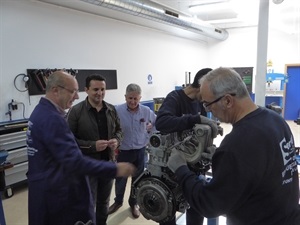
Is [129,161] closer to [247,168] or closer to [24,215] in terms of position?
[24,215]

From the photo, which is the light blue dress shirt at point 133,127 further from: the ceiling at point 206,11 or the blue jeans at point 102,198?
the ceiling at point 206,11

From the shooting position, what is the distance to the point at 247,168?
2.86ft

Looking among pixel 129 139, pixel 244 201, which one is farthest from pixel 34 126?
pixel 129 139

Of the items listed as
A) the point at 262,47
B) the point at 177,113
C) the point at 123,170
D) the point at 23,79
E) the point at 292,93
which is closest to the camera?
the point at 123,170

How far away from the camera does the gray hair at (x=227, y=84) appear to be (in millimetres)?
996

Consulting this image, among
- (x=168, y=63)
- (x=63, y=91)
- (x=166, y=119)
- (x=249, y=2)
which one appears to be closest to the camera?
(x=63, y=91)

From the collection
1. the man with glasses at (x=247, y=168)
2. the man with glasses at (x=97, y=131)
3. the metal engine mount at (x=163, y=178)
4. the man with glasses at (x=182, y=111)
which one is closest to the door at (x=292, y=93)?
the man with glasses at (x=182, y=111)

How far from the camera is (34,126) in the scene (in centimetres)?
127

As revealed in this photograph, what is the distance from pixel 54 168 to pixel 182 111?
97 cm

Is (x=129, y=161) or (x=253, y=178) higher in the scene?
(x=253, y=178)

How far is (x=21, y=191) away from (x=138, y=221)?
188 cm

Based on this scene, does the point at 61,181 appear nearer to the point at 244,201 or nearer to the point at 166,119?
the point at 166,119

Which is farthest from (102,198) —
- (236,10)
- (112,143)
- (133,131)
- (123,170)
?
(236,10)

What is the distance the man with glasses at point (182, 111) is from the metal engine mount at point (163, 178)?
0.41 feet
